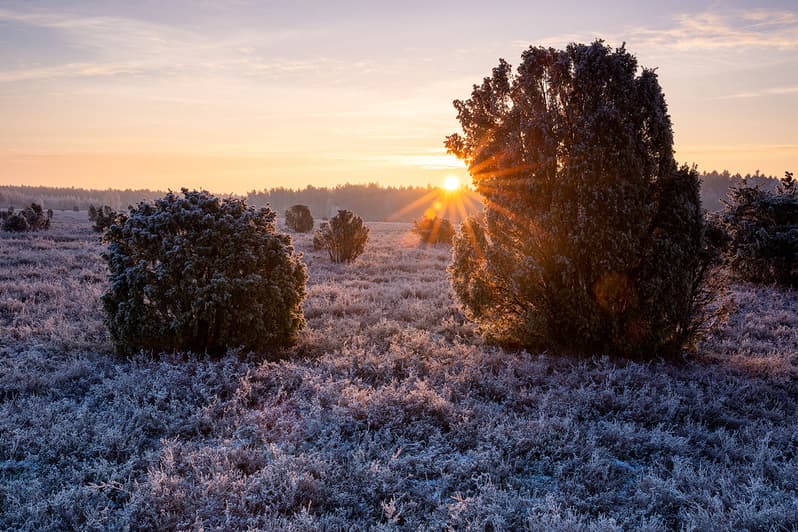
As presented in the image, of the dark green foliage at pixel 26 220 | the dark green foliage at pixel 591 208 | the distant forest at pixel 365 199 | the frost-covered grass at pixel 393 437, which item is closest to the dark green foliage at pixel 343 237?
the frost-covered grass at pixel 393 437

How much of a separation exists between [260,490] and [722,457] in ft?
14.2

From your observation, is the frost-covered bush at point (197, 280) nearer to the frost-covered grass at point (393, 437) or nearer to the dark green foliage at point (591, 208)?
the frost-covered grass at point (393, 437)

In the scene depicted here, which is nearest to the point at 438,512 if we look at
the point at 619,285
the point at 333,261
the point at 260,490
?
the point at 260,490

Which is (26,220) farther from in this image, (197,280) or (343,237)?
(197,280)

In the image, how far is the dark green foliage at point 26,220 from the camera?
3014cm

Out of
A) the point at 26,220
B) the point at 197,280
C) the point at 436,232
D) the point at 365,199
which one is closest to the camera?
the point at 197,280

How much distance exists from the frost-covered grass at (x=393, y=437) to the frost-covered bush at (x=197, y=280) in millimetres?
476

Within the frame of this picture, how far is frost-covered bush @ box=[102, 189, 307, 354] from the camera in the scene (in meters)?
7.54

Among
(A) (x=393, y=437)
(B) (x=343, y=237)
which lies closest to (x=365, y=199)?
(B) (x=343, y=237)

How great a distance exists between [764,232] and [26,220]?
125 ft

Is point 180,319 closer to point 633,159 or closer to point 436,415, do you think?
point 436,415

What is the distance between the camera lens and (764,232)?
48.6ft

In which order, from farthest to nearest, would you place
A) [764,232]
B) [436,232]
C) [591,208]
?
[436,232] → [764,232] → [591,208]

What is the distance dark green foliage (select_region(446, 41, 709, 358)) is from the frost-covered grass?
25.8 inches
